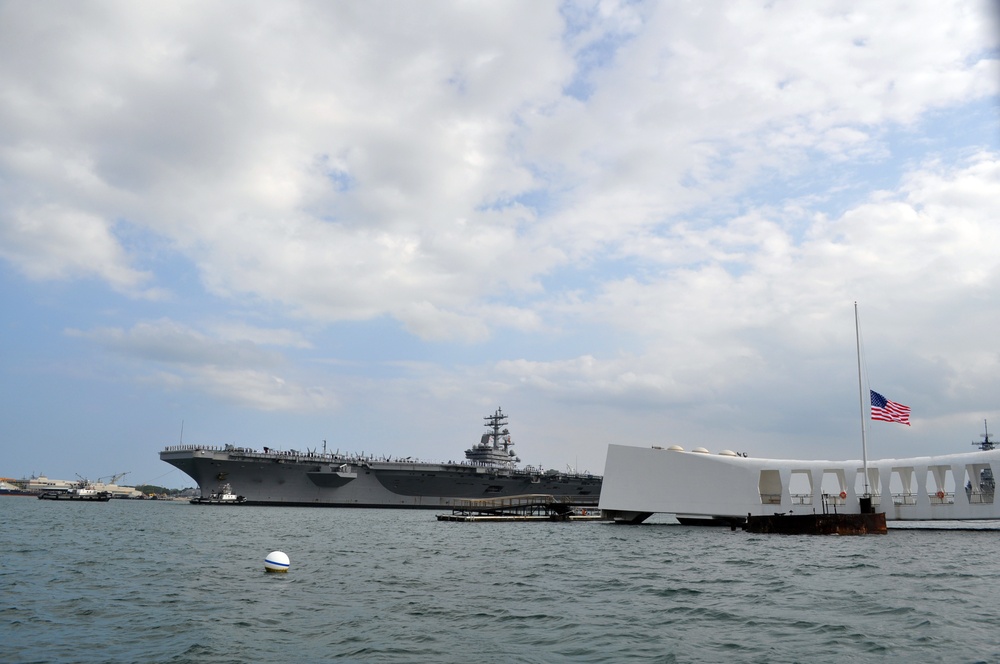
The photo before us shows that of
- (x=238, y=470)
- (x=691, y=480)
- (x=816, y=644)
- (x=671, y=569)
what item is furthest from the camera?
(x=238, y=470)

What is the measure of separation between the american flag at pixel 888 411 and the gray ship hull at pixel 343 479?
137 ft

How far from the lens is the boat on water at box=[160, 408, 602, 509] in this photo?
6266 centimetres

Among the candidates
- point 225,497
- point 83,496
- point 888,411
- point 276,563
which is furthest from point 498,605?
point 83,496

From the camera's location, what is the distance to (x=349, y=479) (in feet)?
214

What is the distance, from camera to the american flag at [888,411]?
31047mm

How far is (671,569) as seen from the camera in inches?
739

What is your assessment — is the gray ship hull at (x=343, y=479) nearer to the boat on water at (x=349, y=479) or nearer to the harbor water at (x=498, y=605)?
the boat on water at (x=349, y=479)

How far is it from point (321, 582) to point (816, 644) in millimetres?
10491

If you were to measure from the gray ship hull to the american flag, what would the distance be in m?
41.8

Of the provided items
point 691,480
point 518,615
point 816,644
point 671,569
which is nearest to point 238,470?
point 691,480

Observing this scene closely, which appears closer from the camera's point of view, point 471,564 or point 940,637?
point 940,637

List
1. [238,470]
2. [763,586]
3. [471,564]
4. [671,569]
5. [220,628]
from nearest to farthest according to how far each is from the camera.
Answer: [220,628] → [763,586] → [671,569] → [471,564] → [238,470]

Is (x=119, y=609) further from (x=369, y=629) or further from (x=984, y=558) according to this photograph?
(x=984, y=558)

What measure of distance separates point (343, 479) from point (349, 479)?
673mm
